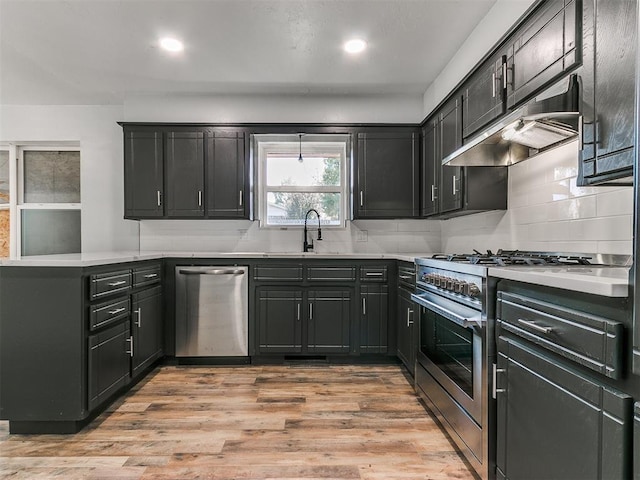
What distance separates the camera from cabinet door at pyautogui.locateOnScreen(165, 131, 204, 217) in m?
3.78

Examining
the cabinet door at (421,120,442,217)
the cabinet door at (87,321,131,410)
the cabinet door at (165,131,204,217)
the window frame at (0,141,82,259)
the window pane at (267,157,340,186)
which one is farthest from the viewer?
the window frame at (0,141,82,259)

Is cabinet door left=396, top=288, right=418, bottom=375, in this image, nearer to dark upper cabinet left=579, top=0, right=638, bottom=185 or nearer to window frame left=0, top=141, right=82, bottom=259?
dark upper cabinet left=579, top=0, right=638, bottom=185

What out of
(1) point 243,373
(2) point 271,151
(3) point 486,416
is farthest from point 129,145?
(3) point 486,416

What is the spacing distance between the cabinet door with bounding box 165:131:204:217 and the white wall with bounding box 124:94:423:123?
0.23 m

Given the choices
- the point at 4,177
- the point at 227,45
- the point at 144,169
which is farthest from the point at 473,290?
the point at 4,177

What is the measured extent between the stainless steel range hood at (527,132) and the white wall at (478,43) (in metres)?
0.64

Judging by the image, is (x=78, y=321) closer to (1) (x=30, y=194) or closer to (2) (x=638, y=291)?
(2) (x=638, y=291)

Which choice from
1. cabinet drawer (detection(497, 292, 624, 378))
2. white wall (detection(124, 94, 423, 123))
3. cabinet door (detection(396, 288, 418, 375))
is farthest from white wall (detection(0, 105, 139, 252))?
cabinet drawer (detection(497, 292, 624, 378))

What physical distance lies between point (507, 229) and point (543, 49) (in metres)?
1.24

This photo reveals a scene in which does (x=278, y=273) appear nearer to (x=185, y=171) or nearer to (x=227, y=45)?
(x=185, y=171)

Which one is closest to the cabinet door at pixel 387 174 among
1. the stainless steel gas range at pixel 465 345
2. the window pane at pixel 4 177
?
the stainless steel gas range at pixel 465 345

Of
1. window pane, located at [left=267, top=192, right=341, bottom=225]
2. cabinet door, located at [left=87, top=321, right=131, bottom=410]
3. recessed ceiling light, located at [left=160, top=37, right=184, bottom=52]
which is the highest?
recessed ceiling light, located at [left=160, top=37, right=184, bottom=52]

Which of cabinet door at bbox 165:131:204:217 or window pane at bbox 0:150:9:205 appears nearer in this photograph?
cabinet door at bbox 165:131:204:217

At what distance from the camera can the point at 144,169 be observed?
3787mm
